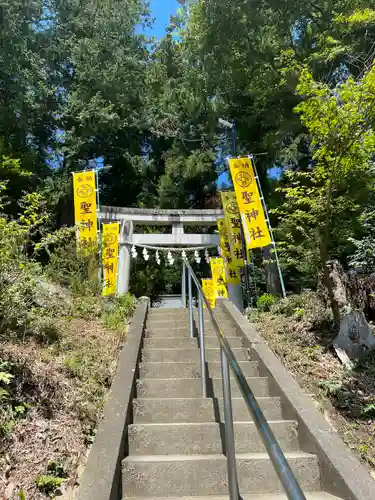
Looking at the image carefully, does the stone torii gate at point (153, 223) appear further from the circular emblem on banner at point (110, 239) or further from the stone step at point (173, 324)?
the stone step at point (173, 324)

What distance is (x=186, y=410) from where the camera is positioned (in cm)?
332

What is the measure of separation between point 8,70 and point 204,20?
6533mm

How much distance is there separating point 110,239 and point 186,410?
8.32 m

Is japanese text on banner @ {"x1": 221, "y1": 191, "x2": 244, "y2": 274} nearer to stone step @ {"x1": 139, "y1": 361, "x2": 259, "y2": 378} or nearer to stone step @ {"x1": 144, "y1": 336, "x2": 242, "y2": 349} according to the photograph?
stone step @ {"x1": 144, "y1": 336, "x2": 242, "y2": 349}

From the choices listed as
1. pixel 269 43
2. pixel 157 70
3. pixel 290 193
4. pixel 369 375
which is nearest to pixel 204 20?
pixel 269 43

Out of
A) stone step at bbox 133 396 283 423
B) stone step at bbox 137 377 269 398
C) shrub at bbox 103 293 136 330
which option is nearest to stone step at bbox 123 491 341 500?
stone step at bbox 133 396 283 423

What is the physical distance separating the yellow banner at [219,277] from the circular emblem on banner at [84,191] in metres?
4.06

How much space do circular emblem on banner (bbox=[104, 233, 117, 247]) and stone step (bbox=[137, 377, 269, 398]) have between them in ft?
25.4

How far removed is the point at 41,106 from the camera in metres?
13.7

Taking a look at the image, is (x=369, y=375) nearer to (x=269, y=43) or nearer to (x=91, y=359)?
(x=91, y=359)

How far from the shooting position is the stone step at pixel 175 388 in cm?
362

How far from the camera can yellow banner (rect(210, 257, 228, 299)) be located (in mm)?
11220

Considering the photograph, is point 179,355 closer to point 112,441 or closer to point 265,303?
point 112,441

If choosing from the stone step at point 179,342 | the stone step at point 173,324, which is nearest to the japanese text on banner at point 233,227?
the stone step at point 173,324
